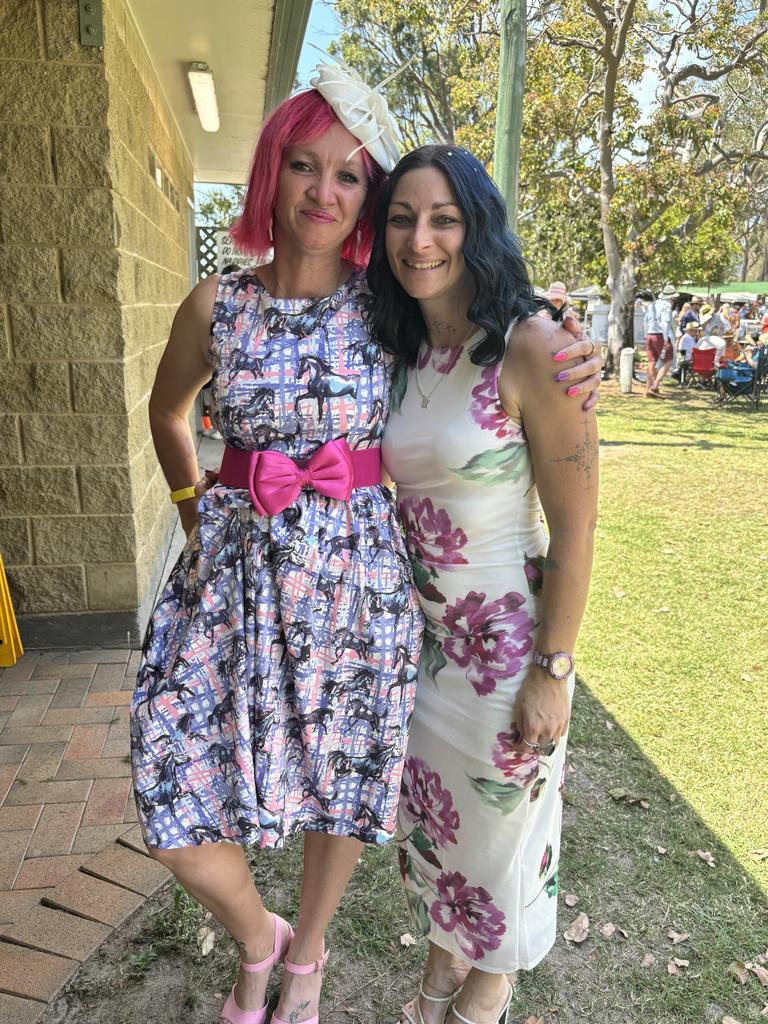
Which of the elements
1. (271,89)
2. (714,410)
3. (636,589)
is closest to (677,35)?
(714,410)

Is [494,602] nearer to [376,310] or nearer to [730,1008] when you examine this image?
[376,310]

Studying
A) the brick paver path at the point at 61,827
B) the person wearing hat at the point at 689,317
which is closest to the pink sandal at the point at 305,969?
the brick paver path at the point at 61,827

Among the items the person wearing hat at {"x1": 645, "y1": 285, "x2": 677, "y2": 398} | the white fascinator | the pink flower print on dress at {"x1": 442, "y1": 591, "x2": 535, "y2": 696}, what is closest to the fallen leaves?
the pink flower print on dress at {"x1": 442, "y1": 591, "x2": 535, "y2": 696}

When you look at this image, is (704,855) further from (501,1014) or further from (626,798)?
(501,1014)

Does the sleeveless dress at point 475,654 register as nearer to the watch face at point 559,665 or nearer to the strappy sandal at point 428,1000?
the watch face at point 559,665

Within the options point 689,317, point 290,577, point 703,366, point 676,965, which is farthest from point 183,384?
point 689,317

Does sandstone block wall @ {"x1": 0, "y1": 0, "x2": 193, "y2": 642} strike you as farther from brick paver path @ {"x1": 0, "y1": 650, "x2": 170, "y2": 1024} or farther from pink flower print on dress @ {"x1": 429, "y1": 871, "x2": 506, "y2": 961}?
pink flower print on dress @ {"x1": 429, "y1": 871, "x2": 506, "y2": 961}

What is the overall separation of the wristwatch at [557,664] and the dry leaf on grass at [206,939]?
1262 millimetres

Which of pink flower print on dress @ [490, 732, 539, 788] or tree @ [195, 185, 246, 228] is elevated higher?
tree @ [195, 185, 246, 228]

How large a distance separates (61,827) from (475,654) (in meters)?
1.72

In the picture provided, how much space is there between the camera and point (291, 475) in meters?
1.66

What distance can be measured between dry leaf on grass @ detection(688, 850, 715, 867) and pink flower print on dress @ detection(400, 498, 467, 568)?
165 cm

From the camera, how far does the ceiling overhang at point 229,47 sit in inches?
173

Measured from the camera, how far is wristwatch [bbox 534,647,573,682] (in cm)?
164
